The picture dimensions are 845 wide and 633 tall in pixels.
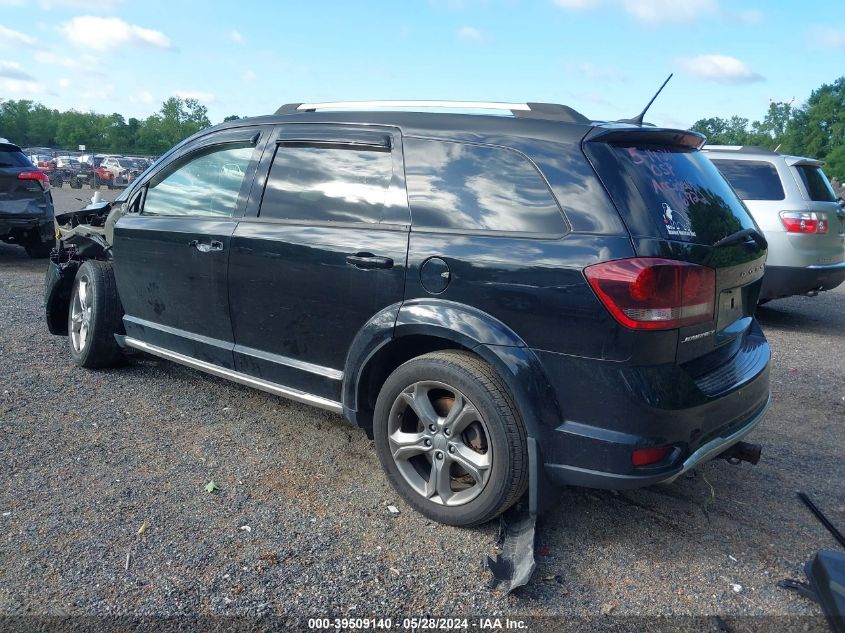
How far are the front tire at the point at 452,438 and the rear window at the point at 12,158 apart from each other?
9067 mm

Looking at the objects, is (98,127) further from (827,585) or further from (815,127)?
(827,585)

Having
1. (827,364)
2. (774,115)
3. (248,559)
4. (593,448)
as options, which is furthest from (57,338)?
(774,115)

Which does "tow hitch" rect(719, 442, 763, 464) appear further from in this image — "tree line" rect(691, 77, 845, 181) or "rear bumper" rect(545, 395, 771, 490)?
"tree line" rect(691, 77, 845, 181)

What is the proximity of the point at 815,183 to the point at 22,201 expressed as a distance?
10309 mm

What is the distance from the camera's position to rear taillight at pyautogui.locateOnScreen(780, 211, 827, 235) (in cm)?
770

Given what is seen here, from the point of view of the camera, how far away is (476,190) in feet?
10.7

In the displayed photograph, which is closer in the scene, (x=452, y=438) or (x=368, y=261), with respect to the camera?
(x=452, y=438)

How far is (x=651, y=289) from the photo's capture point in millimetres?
2783

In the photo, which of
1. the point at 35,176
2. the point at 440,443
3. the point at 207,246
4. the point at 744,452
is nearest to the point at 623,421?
the point at 440,443

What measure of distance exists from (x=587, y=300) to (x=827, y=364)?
479 centimetres

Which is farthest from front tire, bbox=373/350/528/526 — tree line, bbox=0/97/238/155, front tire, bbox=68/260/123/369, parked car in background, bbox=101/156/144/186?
tree line, bbox=0/97/238/155

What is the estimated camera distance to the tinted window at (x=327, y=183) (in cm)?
358

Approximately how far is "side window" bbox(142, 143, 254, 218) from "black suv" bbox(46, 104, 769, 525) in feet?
0.09

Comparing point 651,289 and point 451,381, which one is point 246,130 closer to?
point 451,381
